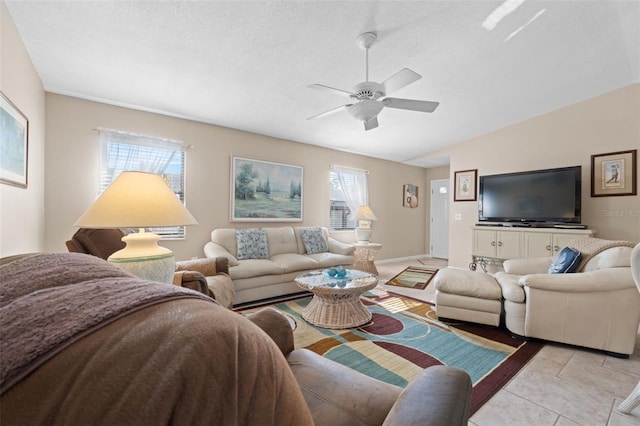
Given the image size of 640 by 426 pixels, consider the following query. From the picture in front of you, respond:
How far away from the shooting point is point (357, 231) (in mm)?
5199

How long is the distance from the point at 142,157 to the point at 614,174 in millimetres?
6335

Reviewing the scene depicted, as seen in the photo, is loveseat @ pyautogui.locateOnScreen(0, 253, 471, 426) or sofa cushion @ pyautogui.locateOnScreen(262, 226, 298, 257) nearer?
loveseat @ pyautogui.locateOnScreen(0, 253, 471, 426)

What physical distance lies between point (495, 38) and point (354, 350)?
317cm

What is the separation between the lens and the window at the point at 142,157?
10.8ft

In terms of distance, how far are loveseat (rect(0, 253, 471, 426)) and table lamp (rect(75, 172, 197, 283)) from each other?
38.6 inches

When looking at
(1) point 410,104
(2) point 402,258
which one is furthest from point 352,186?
(1) point 410,104

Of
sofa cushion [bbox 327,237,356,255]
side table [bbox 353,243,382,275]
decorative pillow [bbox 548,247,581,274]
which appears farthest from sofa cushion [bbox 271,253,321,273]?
decorative pillow [bbox 548,247,581,274]

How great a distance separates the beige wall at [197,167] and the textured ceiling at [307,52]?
20 centimetres

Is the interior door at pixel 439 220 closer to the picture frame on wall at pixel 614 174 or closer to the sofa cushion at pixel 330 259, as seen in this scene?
the picture frame on wall at pixel 614 174

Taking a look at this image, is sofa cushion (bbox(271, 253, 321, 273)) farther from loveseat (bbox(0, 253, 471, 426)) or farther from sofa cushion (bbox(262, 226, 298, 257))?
loveseat (bbox(0, 253, 471, 426))

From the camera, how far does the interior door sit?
6852mm

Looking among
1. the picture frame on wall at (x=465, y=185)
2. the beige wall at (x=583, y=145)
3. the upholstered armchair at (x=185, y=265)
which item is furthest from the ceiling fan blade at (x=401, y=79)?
the picture frame on wall at (x=465, y=185)

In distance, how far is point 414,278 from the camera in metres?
4.79

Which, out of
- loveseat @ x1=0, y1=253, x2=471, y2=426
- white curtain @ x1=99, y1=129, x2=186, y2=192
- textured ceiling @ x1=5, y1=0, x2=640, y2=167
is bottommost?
loveseat @ x1=0, y1=253, x2=471, y2=426
